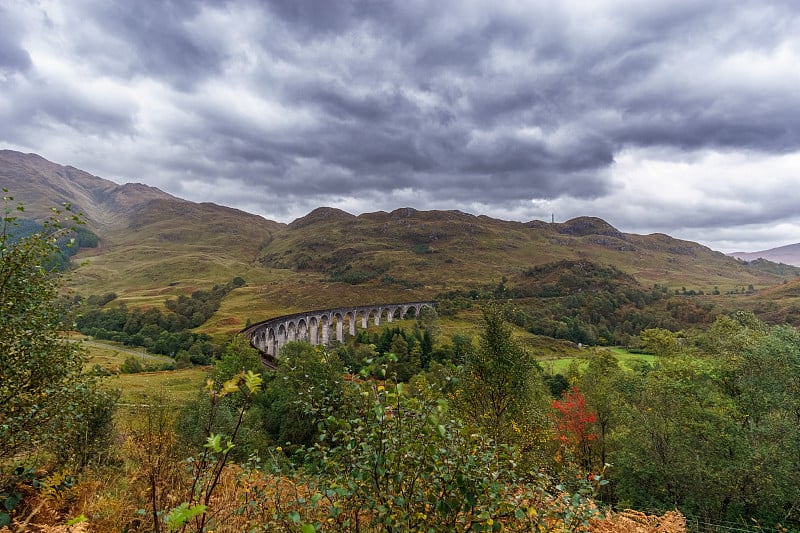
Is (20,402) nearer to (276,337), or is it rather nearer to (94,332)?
(276,337)

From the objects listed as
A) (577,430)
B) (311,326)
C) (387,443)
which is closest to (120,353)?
(311,326)

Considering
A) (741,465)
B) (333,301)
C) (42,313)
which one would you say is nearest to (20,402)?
(42,313)

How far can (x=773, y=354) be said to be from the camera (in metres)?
21.7

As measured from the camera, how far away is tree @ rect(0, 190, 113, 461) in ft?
23.0

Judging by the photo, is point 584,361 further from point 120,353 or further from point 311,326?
point 120,353

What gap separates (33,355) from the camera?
24.8ft

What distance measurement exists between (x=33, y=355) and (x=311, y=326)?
9835 cm

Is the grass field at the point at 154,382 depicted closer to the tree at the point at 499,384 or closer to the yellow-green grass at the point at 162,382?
the yellow-green grass at the point at 162,382

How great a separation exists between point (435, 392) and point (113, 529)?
6.65 m

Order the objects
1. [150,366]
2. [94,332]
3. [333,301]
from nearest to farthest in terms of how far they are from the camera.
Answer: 1. [150,366]
2. [94,332]
3. [333,301]

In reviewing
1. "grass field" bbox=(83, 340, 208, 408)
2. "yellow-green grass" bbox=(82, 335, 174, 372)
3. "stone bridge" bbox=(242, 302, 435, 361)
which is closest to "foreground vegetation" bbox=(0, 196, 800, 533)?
"grass field" bbox=(83, 340, 208, 408)

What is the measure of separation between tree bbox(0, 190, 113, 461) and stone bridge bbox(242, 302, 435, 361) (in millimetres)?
56778

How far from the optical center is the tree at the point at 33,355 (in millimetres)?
7023

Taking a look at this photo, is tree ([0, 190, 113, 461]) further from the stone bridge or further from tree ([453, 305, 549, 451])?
the stone bridge
